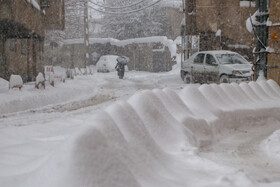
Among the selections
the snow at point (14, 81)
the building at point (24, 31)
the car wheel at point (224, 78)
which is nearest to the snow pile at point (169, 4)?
the building at point (24, 31)

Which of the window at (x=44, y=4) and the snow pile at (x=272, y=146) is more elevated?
the window at (x=44, y=4)

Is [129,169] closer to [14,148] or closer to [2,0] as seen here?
[14,148]

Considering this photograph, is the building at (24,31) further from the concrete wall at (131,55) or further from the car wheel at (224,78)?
the concrete wall at (131,55)

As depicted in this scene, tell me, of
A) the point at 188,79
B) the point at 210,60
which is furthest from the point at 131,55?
the point at 210,60

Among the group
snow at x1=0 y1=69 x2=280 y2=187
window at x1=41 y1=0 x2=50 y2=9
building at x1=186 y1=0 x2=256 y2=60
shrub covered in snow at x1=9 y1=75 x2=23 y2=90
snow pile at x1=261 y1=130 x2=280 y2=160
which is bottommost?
snow pile at x1=261 y1=130 x2=280 y2=160

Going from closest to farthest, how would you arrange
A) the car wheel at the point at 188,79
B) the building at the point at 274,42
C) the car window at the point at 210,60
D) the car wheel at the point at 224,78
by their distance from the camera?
the building at the point at 274,42, the car wheel at the point at 224,78, the car window at the point at 210,60, the car wheel at the point at 188,79

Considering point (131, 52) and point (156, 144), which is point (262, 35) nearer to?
point (156, 144)

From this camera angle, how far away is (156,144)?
388 cm

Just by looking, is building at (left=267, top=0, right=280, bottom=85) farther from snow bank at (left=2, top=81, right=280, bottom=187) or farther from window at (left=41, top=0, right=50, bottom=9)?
window at (left=41, top=0, right=50, bottom=9)

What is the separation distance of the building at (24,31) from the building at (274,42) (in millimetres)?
9004

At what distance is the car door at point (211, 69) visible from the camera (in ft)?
52.9

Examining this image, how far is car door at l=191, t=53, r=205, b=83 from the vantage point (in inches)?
686

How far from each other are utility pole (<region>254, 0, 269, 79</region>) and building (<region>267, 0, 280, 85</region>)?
125 millimetres

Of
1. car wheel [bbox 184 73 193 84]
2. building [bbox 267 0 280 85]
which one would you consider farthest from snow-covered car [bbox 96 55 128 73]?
building [bbox 267 0 280 85]
